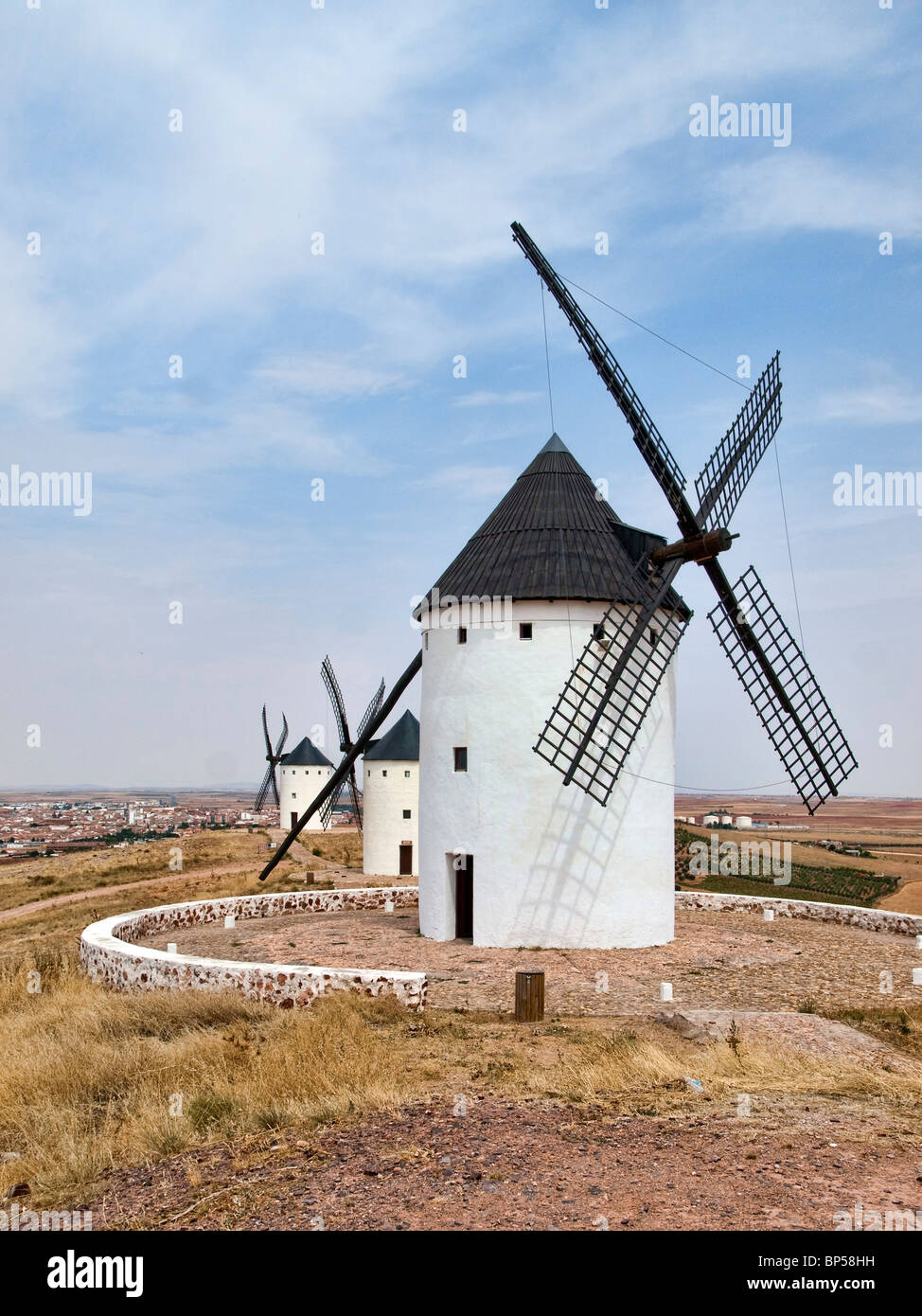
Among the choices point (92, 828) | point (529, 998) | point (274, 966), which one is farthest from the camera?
point (92, 828)

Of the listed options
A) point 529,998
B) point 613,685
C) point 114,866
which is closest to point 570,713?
point 613,685

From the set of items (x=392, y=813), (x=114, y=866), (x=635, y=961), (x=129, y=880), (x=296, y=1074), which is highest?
(x=296, y=1074)

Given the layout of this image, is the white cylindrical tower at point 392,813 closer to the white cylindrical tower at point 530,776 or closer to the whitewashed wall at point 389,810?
the whitewashed wall at point 389,810

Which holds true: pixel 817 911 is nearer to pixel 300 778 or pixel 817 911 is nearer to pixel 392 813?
pixel 392 813

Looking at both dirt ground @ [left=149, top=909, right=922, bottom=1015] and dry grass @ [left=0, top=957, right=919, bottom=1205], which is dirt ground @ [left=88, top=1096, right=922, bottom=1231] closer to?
dry grass @ [left=0, top=957, right=919, bottom=1205]

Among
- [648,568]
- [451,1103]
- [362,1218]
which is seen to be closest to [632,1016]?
[451,1103]

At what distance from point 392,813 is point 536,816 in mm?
Answer: 15990

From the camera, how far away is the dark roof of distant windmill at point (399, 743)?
31266mm

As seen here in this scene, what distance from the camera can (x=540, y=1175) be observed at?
5844mm

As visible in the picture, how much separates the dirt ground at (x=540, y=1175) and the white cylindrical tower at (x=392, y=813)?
78.0 ft

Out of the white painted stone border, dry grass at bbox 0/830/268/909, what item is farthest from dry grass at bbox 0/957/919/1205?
dry grass at bbox 0/830/268/909

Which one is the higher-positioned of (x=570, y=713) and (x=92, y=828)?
(x=570, y=713)
